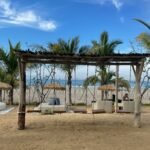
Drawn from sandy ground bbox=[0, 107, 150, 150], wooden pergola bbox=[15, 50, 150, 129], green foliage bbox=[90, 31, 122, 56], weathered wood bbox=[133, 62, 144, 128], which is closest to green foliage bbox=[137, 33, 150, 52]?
green foliage bbox=[90, 31, 122, 56]

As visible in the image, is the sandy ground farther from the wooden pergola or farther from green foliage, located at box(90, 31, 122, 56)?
green foliage, located at box(90, 31, 122, 56)

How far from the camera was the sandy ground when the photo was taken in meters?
11.3

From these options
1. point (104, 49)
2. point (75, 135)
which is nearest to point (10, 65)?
point (104, 49)

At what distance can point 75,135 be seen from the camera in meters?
13.2

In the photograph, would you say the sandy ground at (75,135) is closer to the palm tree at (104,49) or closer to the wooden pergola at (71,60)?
the wooden pergola at (71,60)

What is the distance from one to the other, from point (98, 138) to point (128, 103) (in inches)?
419

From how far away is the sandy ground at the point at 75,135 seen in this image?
36.9 feet

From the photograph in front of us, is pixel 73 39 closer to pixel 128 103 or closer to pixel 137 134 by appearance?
pixel 128 103

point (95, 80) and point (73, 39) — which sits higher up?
point (73, 39)

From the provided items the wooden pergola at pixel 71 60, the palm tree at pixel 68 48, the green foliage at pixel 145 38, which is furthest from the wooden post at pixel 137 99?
the palm tree at pixel 68 48

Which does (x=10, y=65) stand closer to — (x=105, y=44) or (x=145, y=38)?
(x=105, y=44)

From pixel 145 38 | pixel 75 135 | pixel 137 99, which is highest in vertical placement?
pixel 145 38

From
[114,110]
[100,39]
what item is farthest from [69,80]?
[114,110]

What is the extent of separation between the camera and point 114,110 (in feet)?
76.4
